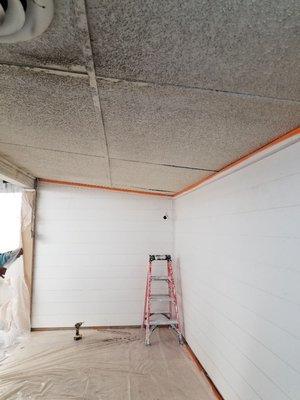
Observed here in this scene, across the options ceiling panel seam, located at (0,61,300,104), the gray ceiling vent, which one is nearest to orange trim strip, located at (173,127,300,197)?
ceiling panel seam, located at (0,61,300,104)

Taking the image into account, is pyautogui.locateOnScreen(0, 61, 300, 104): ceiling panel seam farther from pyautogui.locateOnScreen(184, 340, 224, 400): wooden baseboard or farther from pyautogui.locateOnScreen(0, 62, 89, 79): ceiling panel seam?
pyautogui.locateOnScreen(184, 340, 224, 400): wooden baseboard

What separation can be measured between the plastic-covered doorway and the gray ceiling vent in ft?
11.9

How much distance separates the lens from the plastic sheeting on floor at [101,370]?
266cm

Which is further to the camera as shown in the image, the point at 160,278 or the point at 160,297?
the point at 160,297

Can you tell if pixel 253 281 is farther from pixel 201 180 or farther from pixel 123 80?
pixel 123 80

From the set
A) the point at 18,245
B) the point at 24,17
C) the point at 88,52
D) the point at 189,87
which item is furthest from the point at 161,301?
the point at 24,17

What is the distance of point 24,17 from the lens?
866 millimetres

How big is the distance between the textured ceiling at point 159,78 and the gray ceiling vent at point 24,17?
1.3 inches

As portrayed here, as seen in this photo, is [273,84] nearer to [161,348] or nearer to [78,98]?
[78,98]

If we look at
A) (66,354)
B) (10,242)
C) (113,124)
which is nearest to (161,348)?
(66,354)

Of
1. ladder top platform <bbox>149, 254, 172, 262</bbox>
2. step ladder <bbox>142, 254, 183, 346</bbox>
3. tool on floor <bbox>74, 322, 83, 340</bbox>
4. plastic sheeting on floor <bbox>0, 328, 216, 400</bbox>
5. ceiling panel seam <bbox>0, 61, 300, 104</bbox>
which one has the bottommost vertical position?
plastic sheeting on floor <bbox>0, 328, 216, 400</bbox>

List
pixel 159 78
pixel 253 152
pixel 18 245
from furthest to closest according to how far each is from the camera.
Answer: pixel 18 245
pixel 253 152
pixel 159 78

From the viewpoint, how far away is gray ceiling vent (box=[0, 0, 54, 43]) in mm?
829

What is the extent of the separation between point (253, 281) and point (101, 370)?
206cm
